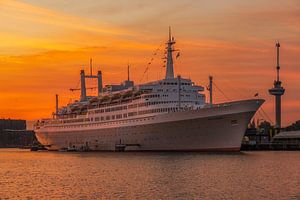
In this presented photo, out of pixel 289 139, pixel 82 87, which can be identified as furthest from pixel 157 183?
pixel 289 139

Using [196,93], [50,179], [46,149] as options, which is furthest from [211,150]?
[46,149]

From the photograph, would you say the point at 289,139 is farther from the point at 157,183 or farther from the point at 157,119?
the point at 157,183

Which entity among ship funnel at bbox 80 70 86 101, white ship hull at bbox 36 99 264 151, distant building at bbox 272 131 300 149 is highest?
ship funnel at bbox 80 70 86 101

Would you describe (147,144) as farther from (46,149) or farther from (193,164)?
(46,149)

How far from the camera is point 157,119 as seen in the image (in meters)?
94.3

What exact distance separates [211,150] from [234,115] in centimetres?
719

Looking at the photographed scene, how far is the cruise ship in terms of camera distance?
87250 millimetres

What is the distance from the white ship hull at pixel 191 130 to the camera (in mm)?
86625

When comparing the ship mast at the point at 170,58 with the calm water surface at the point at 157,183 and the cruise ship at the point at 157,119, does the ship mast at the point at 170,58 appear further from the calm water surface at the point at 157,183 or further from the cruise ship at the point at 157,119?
the calm water surface at the point at 157,183

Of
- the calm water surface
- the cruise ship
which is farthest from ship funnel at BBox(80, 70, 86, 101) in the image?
the calm water surface

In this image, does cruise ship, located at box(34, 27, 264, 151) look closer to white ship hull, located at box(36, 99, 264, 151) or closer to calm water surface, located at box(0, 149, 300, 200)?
white ship hull, located at box(36, 99, 264, 151)

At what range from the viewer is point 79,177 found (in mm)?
57500

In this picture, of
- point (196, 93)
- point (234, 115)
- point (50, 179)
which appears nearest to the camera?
point (50, 179)

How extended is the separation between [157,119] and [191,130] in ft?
23.7
